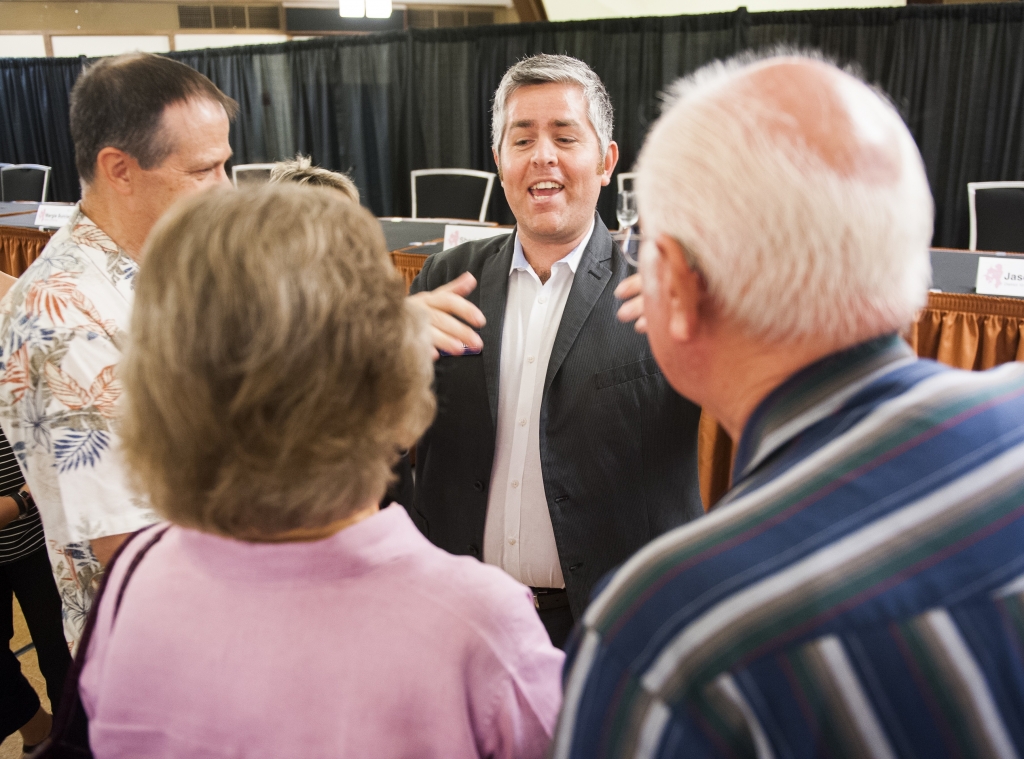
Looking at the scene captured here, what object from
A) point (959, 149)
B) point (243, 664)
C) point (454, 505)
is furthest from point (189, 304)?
point (959, 149)

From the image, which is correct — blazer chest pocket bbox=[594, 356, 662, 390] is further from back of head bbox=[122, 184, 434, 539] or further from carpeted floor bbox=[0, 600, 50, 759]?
carpeted floor bbox=[0, 600, 50, 759]

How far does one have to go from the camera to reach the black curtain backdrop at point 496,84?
566cm

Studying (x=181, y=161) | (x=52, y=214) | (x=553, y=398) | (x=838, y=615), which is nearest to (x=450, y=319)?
(x=553, y=398)

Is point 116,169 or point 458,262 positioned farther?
point 458,262

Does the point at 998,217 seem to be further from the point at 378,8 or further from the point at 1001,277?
the point at 378,8

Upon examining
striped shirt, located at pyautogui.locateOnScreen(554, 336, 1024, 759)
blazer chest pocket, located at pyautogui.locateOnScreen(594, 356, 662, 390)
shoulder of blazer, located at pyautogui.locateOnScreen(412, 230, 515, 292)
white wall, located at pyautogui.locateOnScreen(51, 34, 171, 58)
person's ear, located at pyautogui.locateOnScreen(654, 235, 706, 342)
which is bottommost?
blazer chest pocket, located at pyautogui.locateOnScreen(594, 356, 662, 390)

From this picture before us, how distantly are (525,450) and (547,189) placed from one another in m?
0.54

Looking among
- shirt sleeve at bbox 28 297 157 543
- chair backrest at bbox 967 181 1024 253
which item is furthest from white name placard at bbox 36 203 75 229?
chair backrest at bbox 967 181 1024 253

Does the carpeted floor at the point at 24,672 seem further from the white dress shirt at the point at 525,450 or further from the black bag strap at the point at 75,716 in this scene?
the black bag strap at the point at 75,716

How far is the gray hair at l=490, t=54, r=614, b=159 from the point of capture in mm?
1521

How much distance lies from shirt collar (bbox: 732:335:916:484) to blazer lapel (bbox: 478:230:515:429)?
851mm

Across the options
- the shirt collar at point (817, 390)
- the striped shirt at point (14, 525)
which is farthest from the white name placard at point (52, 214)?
the shirt collar at point (817, 390)

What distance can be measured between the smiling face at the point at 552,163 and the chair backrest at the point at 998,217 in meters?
Result: 3.59

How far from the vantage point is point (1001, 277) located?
2.42m
